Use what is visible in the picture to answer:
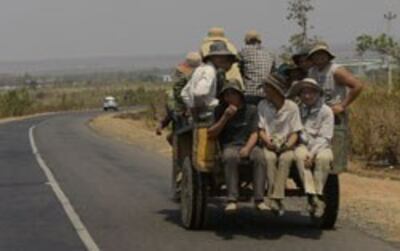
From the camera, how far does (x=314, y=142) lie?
995 cm

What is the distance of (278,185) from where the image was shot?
9711 mm

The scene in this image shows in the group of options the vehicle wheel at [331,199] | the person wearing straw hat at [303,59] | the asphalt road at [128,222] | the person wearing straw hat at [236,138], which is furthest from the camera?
the person wearing straw hat at [303,59]

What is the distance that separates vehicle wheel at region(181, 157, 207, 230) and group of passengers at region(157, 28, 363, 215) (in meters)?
0.53

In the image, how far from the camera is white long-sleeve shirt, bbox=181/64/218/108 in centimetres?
1015

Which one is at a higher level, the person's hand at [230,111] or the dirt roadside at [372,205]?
the person's hand at [230,111]

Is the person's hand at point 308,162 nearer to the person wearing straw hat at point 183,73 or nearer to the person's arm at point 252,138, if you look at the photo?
the person's arm at point 252,138

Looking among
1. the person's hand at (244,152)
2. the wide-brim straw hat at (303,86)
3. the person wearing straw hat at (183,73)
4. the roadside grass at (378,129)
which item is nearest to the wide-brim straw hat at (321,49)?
the wide-brim straw hat at (303,86)

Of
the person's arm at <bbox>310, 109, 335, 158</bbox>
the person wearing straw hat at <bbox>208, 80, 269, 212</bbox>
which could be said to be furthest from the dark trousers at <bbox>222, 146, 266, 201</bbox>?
the person's arm at <bbox>310, 109, 335, 158</bbox>

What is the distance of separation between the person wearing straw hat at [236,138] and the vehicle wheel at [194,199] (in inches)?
20.9

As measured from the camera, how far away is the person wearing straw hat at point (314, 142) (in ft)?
31.8

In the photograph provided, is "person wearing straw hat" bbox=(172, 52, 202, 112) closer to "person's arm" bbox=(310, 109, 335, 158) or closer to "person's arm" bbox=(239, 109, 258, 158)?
"person's arm" bbox=(239, 109, 258, 158)

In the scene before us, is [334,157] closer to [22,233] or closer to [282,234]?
[282,234]

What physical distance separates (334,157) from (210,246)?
173cm

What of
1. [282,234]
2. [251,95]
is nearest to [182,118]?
[251,95]
